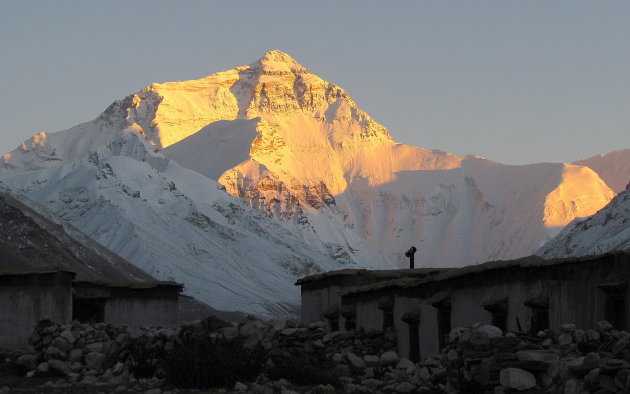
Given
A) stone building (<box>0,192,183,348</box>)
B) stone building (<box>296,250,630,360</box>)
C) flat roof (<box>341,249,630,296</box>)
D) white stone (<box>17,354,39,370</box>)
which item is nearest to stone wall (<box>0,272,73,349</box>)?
stone building (<box>0,192,183,348</box>)

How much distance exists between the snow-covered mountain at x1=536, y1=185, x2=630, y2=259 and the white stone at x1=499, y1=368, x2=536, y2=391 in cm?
9639

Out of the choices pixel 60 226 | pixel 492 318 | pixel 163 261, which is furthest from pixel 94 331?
pixel 163 261

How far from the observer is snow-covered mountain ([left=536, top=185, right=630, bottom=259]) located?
11544 centimetres

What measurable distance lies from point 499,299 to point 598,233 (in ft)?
335

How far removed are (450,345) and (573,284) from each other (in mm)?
5798

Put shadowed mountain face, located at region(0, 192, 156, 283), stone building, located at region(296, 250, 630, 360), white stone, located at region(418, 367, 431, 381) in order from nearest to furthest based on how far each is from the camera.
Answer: white stone, located at region(418, 367, 431, 381) → stone building, located at region(296, 250, 630, 360) → shadowed mountain face, located at region(0, 192, 156, 283)

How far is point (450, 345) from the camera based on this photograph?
18984mm

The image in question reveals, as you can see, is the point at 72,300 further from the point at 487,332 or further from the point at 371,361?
the point at 487,332

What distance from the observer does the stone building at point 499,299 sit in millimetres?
23047

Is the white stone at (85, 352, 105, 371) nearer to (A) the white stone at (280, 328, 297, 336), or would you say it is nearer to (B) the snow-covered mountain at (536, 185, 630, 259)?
(A) the white stone at (280, 328, 297, 336)

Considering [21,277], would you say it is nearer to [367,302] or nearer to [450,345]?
[367,302]

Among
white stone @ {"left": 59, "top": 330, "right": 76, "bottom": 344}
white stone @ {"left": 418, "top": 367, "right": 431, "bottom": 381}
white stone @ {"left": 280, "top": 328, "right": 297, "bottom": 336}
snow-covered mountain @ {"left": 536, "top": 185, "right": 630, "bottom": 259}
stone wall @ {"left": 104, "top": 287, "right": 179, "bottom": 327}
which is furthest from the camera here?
snow-covered mountain @ {"left": 536, "top": 185, "right": 630, "bottom": 259}

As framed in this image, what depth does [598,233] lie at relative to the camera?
125 meters

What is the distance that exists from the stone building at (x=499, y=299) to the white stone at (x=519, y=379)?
7005mm
